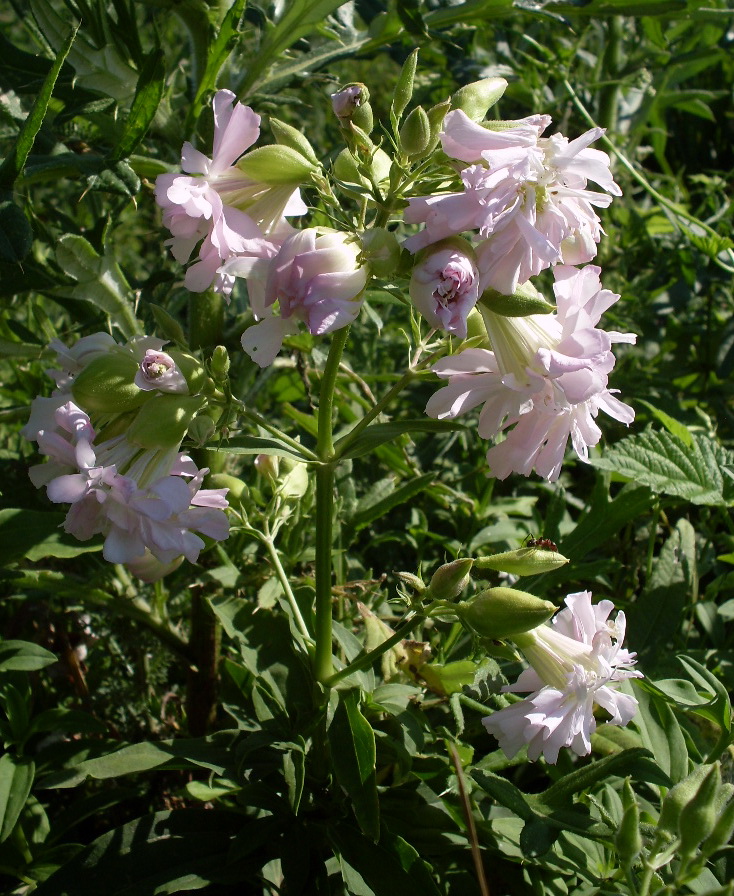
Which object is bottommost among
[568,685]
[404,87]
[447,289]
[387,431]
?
[568,685]

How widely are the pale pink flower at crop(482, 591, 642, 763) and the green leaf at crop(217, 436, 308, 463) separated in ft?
1.14

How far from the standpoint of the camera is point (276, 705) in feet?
3.89

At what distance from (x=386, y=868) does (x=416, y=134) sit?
0.85 meters

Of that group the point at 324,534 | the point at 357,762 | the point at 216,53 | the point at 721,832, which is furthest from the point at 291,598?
the point at 216,53

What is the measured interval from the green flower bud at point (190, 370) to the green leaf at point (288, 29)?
0.66 meters

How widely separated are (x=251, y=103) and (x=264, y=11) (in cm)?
17

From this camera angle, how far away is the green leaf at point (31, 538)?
4.01 feet

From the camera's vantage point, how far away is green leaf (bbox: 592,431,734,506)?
1.34 m

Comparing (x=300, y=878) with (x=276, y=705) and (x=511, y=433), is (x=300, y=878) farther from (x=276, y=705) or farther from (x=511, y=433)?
(x=511, y=433)

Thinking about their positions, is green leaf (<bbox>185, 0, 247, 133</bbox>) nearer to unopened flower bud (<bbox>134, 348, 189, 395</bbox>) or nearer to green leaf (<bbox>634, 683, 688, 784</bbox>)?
unopened flower bud (<bbox>134, 348, 189, 395</bbox>)

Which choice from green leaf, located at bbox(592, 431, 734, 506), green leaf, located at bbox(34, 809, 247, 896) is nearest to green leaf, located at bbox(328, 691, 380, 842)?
green leaf, located at bbox(34, 809, 247, 896)

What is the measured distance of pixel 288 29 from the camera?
1.34m

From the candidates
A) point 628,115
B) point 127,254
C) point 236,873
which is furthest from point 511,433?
point 127,254

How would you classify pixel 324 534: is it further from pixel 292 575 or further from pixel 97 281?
pixel 97 281
